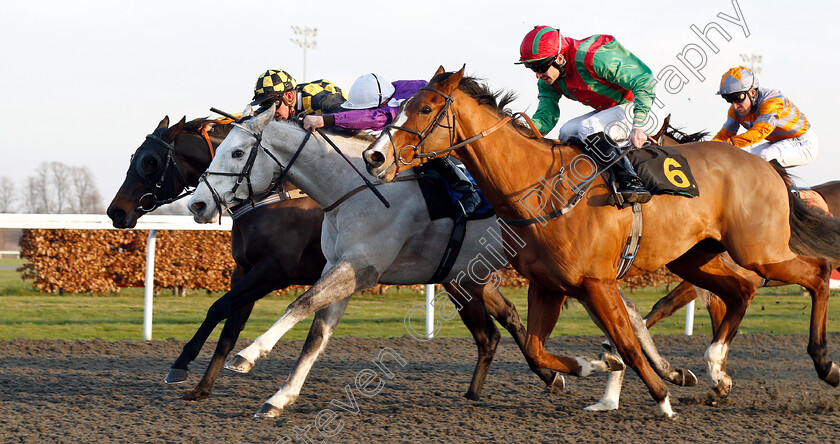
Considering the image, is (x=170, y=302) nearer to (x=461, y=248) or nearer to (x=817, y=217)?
(x=461, y=248)

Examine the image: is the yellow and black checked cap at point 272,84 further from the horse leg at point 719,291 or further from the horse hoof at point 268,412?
the horse leg at point 719,291

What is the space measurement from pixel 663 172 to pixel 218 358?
8.10 ft

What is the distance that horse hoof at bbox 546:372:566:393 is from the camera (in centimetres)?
473

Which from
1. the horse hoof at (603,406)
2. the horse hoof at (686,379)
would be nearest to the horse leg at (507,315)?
the horse hoof at (603,406)

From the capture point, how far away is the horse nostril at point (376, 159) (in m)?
3.09

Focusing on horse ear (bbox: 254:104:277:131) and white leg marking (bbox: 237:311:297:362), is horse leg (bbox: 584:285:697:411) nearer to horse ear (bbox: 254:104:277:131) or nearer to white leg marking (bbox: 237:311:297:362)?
white leg marking (bbox: 237:311:297:362)

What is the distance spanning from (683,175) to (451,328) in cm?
525

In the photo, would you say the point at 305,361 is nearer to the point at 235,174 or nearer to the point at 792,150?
the point at 235,174

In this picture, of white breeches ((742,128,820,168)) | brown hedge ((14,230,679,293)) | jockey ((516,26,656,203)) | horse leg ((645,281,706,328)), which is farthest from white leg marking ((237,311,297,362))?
brown hedge ((14,230,679,293))

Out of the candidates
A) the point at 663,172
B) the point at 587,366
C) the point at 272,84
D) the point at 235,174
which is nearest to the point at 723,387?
the point at 587,366

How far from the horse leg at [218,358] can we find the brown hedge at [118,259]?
6.43 metres

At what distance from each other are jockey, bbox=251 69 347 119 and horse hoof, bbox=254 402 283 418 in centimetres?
173

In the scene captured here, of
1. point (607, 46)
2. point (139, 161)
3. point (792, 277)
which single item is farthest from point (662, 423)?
point (139, 161)

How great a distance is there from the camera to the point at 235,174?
4043 millimetres
